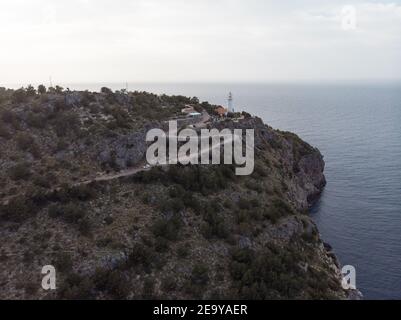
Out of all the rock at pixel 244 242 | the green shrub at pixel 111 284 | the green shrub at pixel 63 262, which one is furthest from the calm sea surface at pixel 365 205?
the green shrub at pixel 63 262

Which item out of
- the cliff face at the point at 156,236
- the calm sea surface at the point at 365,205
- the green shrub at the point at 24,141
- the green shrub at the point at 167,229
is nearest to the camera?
the cliff face at the point at 156,236

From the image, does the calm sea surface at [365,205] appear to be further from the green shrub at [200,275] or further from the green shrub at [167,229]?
the green shrub at [167,229]

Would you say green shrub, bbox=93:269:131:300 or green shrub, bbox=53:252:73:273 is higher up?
green shrub, bbox=53:252:73:273

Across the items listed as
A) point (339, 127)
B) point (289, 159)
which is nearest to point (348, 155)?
point (289, 159)

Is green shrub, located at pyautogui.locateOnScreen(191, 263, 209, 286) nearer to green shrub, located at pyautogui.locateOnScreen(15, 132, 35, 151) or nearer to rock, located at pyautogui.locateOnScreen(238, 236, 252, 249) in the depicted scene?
rock, located at pyautogui.locateOnScreen(238, 236, 252, 249)

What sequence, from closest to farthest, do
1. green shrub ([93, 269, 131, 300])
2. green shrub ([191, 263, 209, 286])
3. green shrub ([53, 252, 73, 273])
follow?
green shrub ([93, 269, 131, 300]) → green shrub ([53, 252, 73, 273]) → green shrub ([191, 263, 209, 286])

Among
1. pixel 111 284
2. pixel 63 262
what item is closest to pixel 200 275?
pixel 111 284

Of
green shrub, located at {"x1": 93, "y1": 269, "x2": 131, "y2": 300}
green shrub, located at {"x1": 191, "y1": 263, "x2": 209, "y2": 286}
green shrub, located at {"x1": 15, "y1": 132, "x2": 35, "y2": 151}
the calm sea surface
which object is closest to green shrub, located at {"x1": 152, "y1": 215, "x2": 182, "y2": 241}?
green shrub, located at {"x1": 191, "y1": 263, "x2": 209, "y2": 286}

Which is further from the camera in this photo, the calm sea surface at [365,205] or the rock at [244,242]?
the calm sea surface at [365,205]

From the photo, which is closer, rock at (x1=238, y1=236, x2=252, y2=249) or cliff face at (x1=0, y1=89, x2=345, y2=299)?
cliff face at (x1=0, y1=89, x2=345, y2=299)
